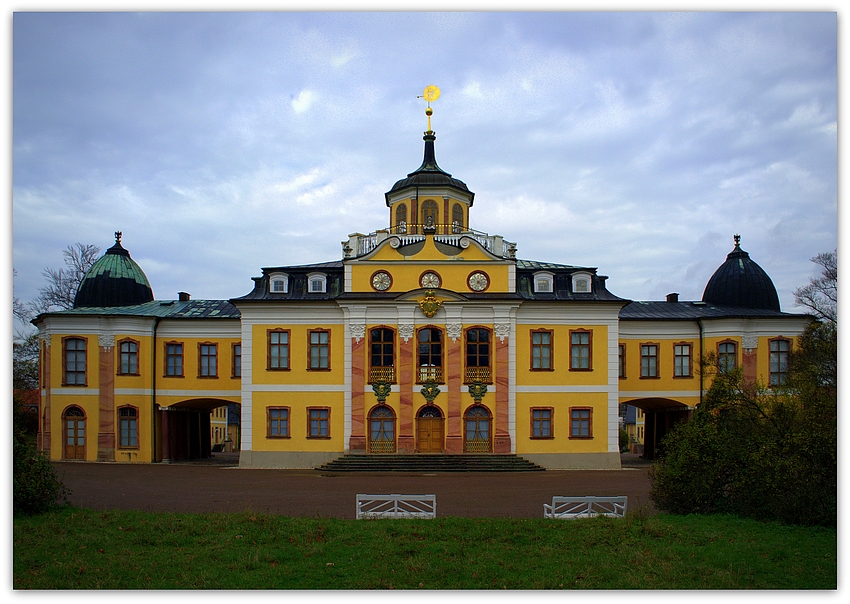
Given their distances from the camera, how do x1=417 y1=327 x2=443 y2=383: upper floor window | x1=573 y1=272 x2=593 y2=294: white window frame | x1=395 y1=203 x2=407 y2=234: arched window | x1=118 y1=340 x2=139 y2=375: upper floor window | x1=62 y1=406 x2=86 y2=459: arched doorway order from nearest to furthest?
x1=417 y1=327 x2=443 y2=383: upper floor window < x1=573 y1=272 x2=593 y2=294: white window frame < x1=62 y1=406 x2=86 y2=459: arched doorway < x1=118 y1=340 x2=139 y2=375: upper floor window < x1=395 y1=203 x2=407 y2=234: arched window

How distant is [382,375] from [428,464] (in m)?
4.73

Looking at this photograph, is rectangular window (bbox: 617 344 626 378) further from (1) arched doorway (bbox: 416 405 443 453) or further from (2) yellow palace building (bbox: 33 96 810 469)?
(1) arched doorway (bbox: 416 405 443 453)

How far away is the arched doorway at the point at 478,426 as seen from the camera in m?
35.4

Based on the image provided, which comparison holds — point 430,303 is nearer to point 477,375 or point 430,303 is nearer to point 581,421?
point 477,375

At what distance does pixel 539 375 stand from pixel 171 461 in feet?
62.8

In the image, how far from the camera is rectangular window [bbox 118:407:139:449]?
1467 inches

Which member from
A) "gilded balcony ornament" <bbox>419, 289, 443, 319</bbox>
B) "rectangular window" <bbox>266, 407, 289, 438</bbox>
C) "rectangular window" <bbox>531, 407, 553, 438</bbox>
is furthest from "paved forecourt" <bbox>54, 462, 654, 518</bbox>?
"gilded balcony ornament" <bbox>419, 289, 443, 319</bbox>

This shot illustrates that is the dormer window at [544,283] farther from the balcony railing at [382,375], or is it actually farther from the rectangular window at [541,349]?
the balcony railing at [382,375]

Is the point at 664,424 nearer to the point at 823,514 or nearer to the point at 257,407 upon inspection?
the point at 257,407

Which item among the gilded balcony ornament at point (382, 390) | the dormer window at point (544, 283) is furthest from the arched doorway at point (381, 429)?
the dormer window at point (544, 283)

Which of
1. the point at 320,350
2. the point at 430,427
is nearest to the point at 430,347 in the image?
the point at 430,427

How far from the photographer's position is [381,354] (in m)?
35.6

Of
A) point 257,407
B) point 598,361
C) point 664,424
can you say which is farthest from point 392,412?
point 664,424

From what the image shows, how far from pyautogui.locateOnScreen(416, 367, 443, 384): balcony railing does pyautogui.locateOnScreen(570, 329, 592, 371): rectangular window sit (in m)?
6.37
